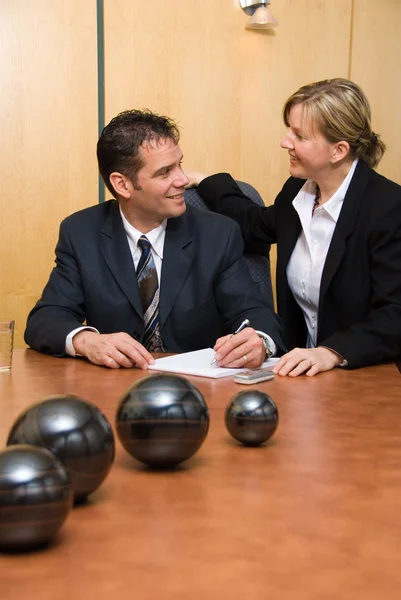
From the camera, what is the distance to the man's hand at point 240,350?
74.9 inches

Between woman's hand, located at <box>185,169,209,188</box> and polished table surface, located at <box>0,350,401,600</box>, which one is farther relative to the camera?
woman's hand, located at <box>185,169,209,188</box>

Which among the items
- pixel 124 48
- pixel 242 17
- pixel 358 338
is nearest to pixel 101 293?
pixel 358 338

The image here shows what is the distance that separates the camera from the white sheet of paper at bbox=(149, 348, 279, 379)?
1.81 meters

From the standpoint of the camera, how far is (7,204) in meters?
3.65

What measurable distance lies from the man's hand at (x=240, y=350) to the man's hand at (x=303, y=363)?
66 millimetres

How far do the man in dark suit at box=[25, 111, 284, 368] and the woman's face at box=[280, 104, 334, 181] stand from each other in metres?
0.31

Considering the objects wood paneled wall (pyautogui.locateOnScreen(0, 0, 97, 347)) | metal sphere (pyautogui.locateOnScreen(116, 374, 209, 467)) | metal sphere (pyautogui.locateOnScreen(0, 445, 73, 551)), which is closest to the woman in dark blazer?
wood paneled wall (pyautogui.locateOnScreen(0, 0, 97, 347))

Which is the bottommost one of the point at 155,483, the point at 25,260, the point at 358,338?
the point at 25,260

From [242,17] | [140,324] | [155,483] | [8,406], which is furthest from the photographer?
[242,17]

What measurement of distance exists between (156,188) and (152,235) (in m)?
0.14

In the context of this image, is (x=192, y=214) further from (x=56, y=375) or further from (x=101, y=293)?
(x=56, y=375)

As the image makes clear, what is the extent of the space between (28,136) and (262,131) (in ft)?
3.68

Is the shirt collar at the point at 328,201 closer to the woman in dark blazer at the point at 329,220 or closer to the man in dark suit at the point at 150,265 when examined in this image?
the woman in dark blazer at the point at 329,220

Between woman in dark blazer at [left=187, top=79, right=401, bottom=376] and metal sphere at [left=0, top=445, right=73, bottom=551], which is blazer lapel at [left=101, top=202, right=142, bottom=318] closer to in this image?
woman in dark blazer at [left=187, top=79, right=401, bottom=376]
